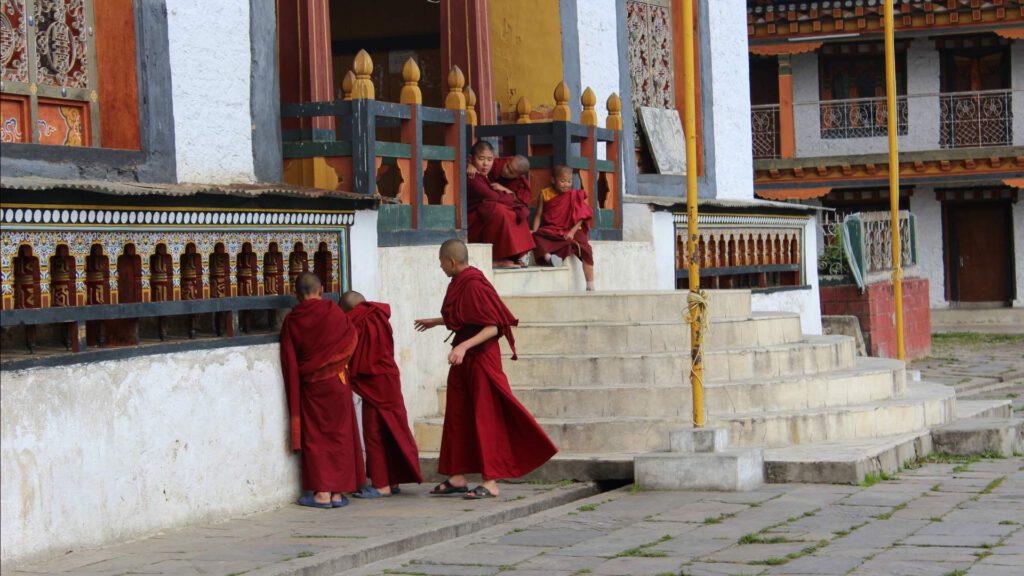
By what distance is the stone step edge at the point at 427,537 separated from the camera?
7031 mm

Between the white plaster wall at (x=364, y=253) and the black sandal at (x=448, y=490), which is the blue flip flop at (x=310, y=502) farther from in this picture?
the white plaster wall at (x=364, y=253)

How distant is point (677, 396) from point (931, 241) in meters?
21.5

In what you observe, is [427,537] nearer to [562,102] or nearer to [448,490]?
[448,490]

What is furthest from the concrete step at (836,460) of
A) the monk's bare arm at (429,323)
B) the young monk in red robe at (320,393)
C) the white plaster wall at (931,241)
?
the white plaster wall at (931,241)

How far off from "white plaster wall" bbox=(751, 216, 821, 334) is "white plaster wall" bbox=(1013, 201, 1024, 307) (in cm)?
1398

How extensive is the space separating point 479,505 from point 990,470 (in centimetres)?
326

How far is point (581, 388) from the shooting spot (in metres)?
10.2

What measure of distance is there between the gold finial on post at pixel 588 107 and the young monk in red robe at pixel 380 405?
13.7ft

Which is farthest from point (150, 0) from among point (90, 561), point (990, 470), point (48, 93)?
point (990, 470)

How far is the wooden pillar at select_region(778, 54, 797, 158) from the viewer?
30.3 metres

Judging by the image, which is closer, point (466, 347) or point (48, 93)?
point (48, 93)

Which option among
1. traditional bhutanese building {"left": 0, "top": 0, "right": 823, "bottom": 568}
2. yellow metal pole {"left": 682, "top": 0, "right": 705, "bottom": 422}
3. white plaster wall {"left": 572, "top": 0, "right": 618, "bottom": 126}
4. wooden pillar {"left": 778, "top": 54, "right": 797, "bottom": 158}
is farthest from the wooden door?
yellow metal pole {"left": 682, "top": 0, "right": 705, "bottom": 422}

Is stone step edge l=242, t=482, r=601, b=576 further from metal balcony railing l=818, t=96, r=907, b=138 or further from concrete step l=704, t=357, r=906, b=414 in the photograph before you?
metal balcony railing l=818, t=96, r=907, b=138

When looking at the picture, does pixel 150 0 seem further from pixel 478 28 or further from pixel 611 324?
pixel 478 28
